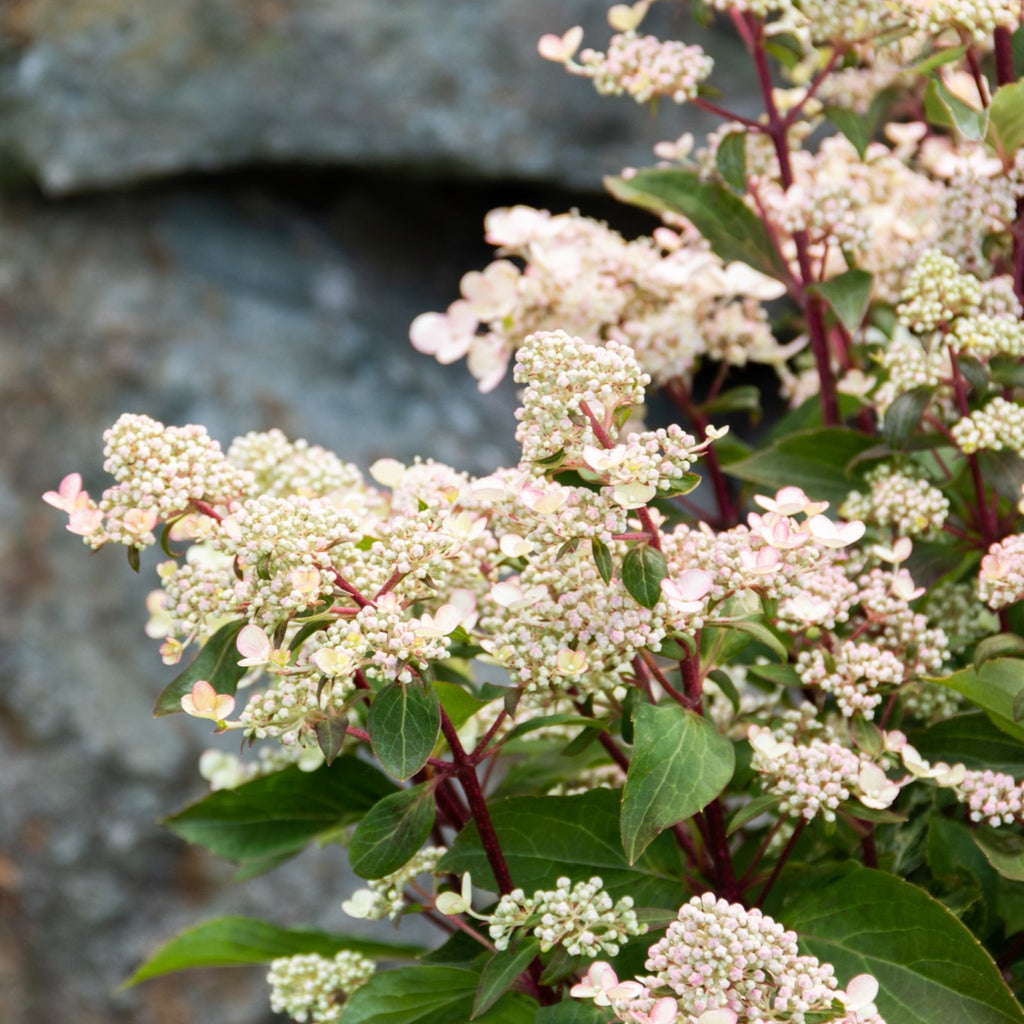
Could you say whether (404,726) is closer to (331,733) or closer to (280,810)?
(331,733)

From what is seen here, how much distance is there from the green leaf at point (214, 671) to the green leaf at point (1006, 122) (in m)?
0.41

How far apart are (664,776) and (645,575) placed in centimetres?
7

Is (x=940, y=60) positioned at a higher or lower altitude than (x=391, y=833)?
higher

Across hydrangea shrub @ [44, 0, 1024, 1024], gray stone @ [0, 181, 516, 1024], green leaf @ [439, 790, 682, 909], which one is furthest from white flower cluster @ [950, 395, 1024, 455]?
gray stone @ [0, 181, 516, 1024]

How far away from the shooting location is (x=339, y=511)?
456 millimetres

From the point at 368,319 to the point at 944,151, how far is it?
0.99m

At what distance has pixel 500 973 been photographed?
0.45 metres

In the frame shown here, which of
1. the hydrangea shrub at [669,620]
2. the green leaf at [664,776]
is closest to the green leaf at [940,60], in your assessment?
the hydrangea shrub at [669,620]

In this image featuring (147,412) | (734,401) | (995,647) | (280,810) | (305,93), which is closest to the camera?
(995,647)

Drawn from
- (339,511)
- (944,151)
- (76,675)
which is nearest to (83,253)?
(76,675)

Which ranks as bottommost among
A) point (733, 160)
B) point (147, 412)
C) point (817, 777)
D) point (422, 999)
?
point (147, 412)

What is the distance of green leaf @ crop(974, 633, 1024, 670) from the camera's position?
49 centimetres

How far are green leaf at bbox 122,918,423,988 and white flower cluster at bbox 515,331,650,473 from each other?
340mm

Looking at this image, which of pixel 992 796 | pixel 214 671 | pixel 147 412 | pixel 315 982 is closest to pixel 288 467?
pixel 214 671
